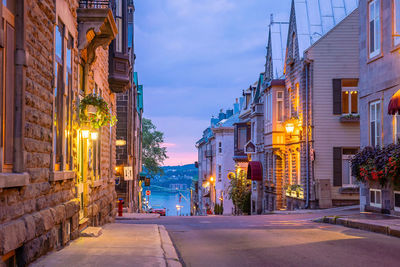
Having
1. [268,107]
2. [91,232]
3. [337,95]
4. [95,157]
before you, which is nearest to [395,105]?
[95,157]

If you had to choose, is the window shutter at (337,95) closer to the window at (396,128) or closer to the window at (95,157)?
the window at (396,128)

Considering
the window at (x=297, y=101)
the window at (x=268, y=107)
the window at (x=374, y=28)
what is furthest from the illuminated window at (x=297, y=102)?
the window at (x=374, y=28)

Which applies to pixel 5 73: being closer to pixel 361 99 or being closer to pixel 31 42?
pixel 31 42

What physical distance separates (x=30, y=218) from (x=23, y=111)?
147 cm

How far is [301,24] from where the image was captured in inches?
1243

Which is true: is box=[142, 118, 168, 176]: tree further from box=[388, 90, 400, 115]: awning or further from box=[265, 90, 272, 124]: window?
box=[388, 90, 400, 115]: awning

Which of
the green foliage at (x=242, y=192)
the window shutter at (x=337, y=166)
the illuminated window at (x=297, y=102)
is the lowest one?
the green foliage at (x=242, y=192)

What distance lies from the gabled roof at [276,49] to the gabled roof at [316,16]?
17.9 ft

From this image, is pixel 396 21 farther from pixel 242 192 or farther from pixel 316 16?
pixel 242 192

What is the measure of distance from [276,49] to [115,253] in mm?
31021

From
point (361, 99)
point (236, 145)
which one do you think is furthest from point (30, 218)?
point (236, 145)

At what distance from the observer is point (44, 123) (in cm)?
814

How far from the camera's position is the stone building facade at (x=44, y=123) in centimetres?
638

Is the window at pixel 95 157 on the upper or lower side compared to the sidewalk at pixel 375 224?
upper
